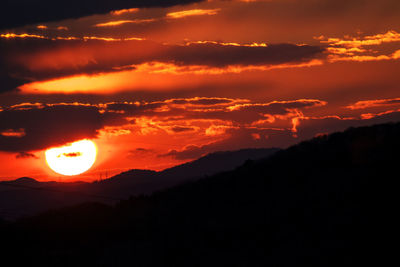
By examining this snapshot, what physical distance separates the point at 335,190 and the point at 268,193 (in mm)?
5024

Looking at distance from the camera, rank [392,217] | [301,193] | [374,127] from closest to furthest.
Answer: [392,217] → [301,193] → [374,127]

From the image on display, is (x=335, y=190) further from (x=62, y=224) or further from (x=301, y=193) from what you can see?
(x=62, y=224)

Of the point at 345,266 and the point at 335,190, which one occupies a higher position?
the point at 335,190

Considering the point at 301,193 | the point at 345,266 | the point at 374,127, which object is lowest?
the point at 345,266

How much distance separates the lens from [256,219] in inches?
1590

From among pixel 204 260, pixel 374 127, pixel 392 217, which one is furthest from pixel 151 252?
pixel 374 127

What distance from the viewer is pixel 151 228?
43094 millimetres

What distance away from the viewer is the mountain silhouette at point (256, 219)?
3522 cm

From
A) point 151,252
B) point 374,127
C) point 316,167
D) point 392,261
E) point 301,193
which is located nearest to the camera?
point 392,261

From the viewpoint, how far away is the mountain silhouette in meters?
35.2

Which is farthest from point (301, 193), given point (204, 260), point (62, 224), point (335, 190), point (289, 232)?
point (62, 224)

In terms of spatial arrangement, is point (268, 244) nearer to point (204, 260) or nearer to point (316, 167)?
point (204, 260)

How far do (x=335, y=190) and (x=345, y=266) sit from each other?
9450mm

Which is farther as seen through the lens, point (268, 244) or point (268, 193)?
point (268, 193)
